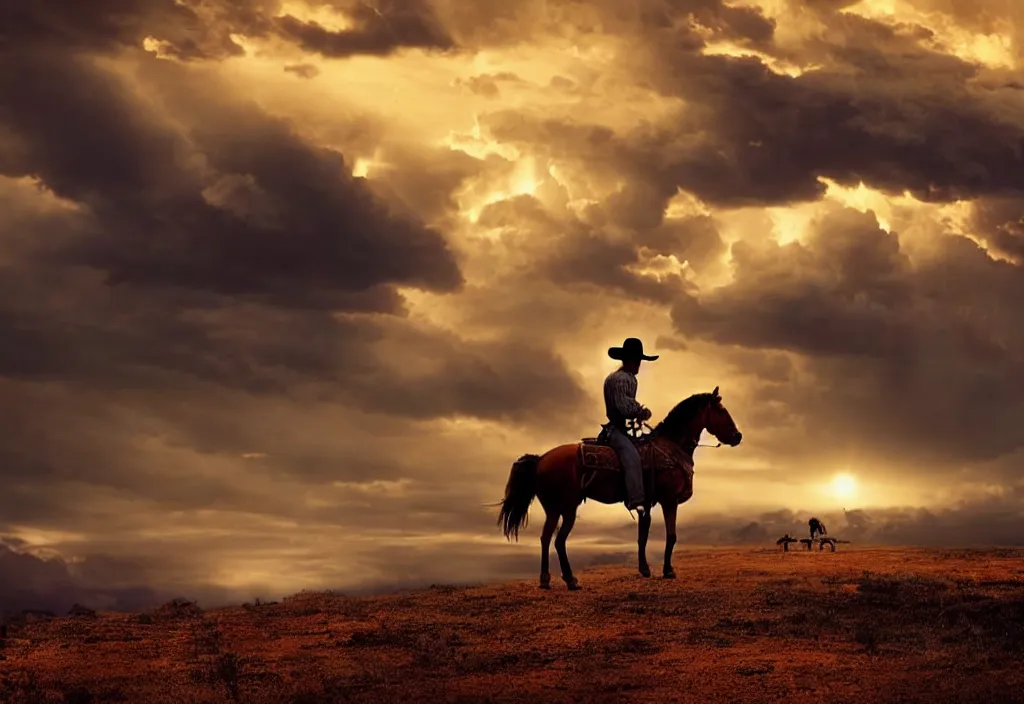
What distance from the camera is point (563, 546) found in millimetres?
27281

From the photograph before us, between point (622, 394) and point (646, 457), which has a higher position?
point (622, 394)

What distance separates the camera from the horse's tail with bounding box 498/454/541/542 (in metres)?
28.1

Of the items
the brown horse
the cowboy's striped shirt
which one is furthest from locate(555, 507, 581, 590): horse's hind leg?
the cowboy's striped shirt

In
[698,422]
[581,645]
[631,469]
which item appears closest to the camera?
[581,645]

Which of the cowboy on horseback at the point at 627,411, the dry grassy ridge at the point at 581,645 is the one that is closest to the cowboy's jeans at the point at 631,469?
the cowboy on horseback at the point at 627,411

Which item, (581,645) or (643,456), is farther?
(643,456)

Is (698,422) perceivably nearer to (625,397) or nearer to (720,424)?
(720,424)

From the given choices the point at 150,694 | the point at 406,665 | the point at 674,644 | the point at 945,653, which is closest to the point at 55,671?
the point at 150,694

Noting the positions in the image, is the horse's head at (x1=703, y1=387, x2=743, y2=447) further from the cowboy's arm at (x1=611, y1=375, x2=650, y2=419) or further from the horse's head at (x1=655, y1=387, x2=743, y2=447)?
the cowboy's arm at (x1=611, y1=375, x2=650, y2=419)

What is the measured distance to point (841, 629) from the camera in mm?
22172

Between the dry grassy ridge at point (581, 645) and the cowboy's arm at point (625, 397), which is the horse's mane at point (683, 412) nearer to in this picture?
the cowboy's arm at point (625, 397)

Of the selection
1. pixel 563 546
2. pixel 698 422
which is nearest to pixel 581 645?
pixel 563 546

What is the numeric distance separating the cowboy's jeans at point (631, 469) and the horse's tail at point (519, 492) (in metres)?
1.98

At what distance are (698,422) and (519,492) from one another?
13.9 feet
